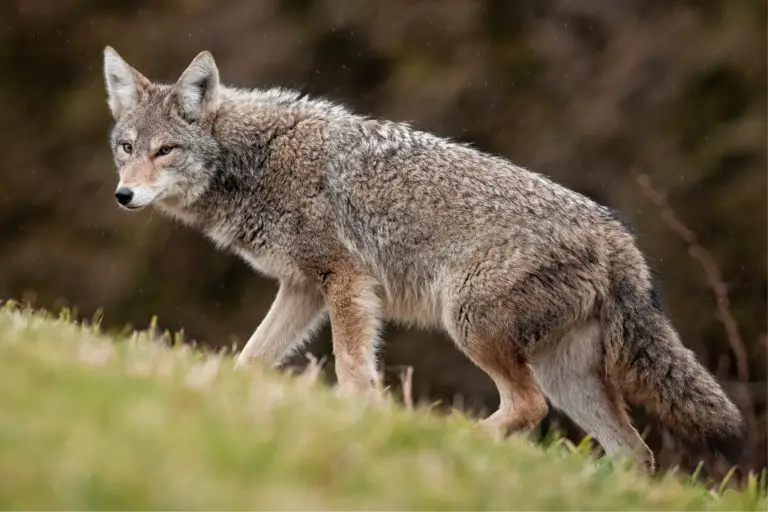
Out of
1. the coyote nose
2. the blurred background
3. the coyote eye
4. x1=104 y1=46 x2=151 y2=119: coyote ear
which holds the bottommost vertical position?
the coyote nose

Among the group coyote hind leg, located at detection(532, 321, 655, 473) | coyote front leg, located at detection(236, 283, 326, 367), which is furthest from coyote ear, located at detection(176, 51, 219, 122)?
coyote hind leg, located at detection(532, 321, 655, 473)

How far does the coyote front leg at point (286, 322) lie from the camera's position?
25.0 ft

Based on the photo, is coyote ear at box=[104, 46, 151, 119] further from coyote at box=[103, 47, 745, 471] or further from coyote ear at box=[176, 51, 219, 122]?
coyote ear at box=[176, 51, 219, 122]

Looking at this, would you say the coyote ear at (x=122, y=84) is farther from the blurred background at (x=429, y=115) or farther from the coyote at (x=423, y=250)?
the blurred background at (x=429, y=115)

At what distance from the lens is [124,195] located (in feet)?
24.6

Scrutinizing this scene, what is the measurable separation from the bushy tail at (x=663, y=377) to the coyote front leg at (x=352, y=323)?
1256 mm

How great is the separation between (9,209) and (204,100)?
471 inches

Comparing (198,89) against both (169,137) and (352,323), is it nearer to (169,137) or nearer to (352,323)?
(169,137)

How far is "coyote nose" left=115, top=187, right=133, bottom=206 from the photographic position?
24.6 ft

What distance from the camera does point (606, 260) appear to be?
7.20 meters

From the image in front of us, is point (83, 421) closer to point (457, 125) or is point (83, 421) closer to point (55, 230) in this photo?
point (457, 125)

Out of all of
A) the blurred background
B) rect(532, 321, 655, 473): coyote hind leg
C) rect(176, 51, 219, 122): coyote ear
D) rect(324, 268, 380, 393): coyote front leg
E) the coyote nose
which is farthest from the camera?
the blurred background

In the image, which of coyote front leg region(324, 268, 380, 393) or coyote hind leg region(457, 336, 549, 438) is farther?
coyote front leg region(324, 268, 380, 393)

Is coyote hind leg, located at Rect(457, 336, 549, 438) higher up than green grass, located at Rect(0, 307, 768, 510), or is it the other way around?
coyote hind leg, located at Rect(457, 336, 549, 438)
